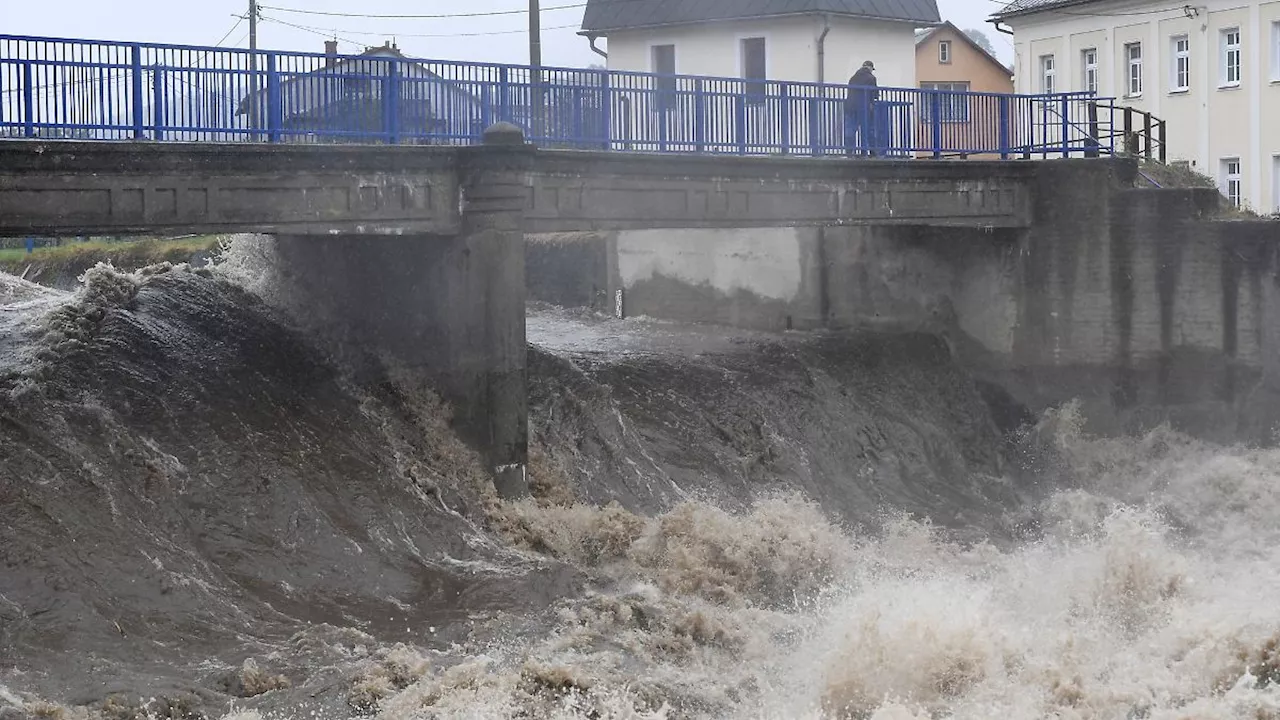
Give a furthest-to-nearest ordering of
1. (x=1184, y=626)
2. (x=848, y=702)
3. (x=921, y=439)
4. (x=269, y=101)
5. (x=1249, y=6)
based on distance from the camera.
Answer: (x=1249, y=6) → (x=921, y=439) → (x=269, y=101) → (x=1184, y=626) → (x=848, y=702)

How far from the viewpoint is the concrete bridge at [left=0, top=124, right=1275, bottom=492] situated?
621 inches

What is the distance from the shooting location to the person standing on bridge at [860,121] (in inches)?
907

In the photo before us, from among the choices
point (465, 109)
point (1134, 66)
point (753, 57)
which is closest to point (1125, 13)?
point (1134, 66)

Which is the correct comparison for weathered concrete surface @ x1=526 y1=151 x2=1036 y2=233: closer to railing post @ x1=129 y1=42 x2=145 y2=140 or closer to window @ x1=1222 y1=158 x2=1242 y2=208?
railing post @ x1=129 y1=42 x2=145 y2=140

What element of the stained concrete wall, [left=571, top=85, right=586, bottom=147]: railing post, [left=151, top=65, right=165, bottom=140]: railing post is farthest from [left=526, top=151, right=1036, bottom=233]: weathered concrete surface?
[left=151, top=65, right=165, bottom=140]: railing post

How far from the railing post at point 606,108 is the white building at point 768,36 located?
1775cm

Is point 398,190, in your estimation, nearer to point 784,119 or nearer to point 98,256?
point 784,119

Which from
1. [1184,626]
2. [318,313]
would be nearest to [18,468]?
[318,313]

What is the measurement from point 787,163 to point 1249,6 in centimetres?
2061

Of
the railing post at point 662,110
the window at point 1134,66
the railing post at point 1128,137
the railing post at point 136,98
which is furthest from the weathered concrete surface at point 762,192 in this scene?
the window at point 1134,66

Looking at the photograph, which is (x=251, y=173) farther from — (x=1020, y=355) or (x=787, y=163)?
(x=1020, y=355)

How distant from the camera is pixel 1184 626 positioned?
1360 centimetres

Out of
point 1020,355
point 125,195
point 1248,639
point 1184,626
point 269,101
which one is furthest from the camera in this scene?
point 1020,355

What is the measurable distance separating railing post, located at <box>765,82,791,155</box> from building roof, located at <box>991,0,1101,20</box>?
22185 mm
